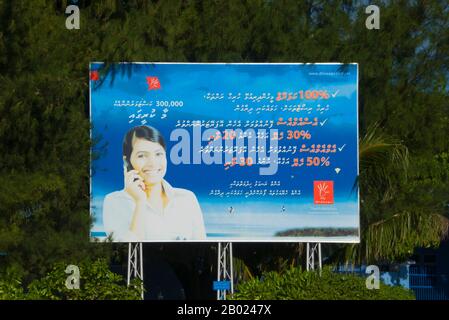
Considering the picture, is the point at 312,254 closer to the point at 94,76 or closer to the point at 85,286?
the point at 85,286

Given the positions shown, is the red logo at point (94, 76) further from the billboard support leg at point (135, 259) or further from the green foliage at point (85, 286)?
the green foliage at point (85, 286)

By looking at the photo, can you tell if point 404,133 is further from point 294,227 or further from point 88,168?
point 88,168

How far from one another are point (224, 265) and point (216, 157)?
1953 mm

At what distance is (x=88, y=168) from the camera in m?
19.2

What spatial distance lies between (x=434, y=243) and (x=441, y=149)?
72.0 inches

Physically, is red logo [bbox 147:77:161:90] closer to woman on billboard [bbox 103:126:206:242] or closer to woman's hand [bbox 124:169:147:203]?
woman on billboard [bbox 103:126:206:242]

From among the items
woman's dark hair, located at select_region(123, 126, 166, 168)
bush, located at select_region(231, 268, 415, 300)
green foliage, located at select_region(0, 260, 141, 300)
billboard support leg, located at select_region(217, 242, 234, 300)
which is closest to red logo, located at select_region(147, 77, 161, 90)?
woman's dark hair, located at select_region(123, 126, 166, 168)

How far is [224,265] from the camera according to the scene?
1973 centimetres

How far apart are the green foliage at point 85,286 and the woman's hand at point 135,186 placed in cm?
163

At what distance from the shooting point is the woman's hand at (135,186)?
63.5 ft

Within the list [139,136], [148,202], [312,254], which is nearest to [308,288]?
[312,254]
